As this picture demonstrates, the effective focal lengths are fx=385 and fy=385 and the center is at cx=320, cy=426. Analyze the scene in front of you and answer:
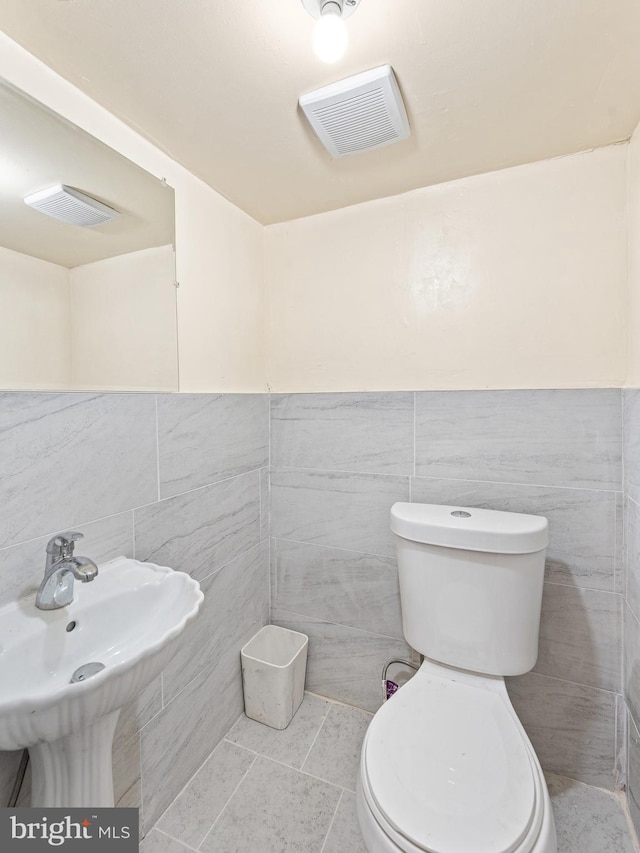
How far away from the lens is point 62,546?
2.82ft

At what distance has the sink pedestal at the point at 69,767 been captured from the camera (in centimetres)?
79

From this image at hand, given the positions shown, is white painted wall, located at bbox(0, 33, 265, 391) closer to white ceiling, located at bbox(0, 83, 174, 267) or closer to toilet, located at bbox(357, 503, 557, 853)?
white ceiling, located at bbox(0, 83, 174, 267)

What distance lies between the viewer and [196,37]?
84 centimetres

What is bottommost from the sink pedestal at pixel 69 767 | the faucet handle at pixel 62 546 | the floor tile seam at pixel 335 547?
the sink pedestal at pixel 69 767

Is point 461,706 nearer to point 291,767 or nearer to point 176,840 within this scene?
point 291,767

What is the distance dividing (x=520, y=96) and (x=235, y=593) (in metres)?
1.80

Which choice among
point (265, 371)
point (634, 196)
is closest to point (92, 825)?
point (265, 371)

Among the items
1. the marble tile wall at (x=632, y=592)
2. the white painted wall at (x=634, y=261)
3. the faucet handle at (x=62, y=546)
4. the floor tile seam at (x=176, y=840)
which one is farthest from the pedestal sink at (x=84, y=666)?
the white painted wall at (x=634, y=261)

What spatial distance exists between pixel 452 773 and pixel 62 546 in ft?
3.27

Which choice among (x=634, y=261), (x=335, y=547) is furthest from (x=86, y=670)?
(x=634, y=261)

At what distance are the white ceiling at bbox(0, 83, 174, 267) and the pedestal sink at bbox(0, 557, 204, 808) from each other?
85 cm

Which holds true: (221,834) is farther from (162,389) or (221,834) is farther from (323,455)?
(162,389)

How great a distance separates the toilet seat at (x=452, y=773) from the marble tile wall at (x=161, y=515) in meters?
0.62

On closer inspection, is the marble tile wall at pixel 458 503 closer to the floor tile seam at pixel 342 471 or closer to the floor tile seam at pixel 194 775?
the floor tile seam at pixel 342 471
